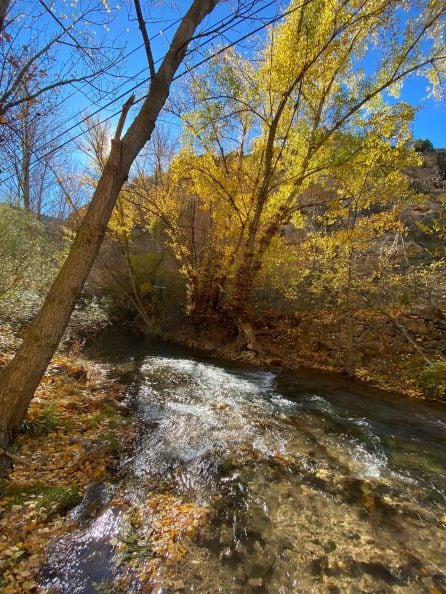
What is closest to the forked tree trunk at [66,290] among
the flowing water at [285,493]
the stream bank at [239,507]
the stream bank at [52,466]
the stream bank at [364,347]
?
the stream bank at [52,466]

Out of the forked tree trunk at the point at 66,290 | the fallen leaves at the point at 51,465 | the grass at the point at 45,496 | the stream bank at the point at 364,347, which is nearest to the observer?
the fallen leaves at the point at 51,465

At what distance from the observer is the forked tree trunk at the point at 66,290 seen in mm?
3732

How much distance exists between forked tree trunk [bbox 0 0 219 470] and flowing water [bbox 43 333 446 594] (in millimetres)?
1503

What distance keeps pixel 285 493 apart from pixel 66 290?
11.6 ft

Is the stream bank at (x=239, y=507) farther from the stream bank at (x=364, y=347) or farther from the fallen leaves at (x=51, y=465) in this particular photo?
the stream bank at (x=364, y=347)

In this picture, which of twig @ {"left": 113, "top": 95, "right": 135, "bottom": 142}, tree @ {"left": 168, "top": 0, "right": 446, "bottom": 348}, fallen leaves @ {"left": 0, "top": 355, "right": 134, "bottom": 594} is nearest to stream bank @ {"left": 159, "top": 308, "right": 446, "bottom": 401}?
tree @ {"left": 168, "top": 0, "right": 446, "bottom": 348}

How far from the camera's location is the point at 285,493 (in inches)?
147

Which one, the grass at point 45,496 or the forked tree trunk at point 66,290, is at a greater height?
the forked tree trunk at point 66,290

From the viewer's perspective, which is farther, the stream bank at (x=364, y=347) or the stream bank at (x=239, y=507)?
the stream bank at (x=364, y=347)

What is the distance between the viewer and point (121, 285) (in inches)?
714

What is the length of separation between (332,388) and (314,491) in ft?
17.1

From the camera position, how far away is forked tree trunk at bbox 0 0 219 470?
373 cm

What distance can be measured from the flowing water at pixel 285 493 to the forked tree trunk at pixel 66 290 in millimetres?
1503

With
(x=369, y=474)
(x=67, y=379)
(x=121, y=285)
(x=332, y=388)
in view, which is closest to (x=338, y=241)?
(x=332, y=388)
